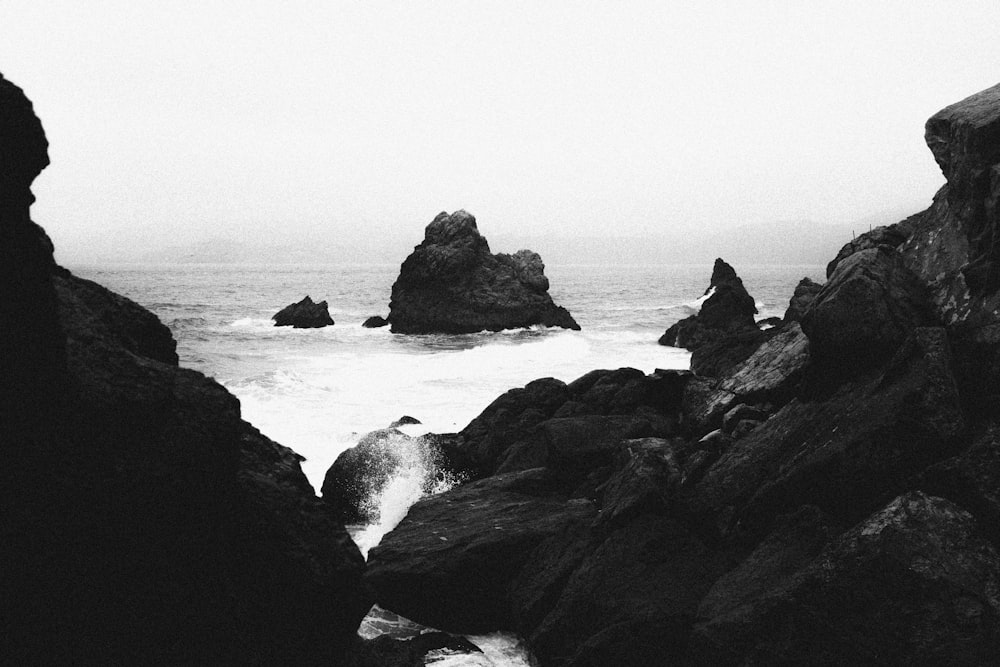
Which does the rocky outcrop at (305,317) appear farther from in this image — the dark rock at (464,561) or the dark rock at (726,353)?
the dark rock at (464,561)

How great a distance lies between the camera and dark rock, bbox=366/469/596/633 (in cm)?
888

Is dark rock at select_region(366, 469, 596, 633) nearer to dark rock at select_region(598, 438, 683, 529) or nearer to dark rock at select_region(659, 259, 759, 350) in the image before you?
dark rock at select_region(598, 438, 683, 529)

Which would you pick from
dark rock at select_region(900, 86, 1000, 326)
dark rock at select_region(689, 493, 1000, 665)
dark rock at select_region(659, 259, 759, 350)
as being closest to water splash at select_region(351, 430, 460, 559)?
dark rock at select_region(689, 493, 1000, 665)

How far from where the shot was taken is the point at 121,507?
4.63 meters

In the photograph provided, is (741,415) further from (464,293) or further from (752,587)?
(464,293)

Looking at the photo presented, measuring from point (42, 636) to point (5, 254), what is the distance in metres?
2.41

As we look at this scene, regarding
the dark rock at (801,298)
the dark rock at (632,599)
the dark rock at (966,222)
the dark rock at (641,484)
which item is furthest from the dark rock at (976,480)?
the dark rock at (801,298)

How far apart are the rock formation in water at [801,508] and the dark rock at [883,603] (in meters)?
0.01

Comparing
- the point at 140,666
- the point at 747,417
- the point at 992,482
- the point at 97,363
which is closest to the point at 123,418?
the point at 97,363

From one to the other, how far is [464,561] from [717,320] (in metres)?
31.6

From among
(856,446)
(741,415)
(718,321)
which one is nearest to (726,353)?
(741,415)

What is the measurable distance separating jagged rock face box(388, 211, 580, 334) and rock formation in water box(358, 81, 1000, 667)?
36.3m

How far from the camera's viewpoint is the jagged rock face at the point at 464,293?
4769 cm

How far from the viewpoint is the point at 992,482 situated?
6.04 m
